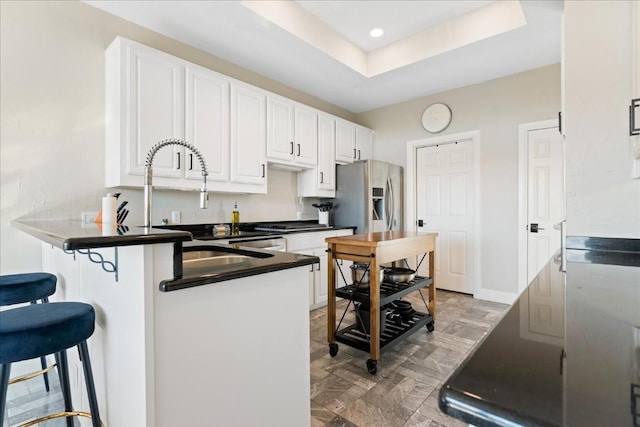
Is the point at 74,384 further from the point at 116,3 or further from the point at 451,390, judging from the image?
the point at 116,3

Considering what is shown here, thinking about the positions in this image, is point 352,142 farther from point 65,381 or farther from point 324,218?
point 65,381

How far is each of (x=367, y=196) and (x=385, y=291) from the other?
1.70 meters

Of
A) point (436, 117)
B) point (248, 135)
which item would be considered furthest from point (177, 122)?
point (436, 117)

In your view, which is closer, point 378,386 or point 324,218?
point 378,386

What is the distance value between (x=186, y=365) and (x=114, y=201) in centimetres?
107

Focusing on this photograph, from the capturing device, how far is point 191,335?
3.31 feet

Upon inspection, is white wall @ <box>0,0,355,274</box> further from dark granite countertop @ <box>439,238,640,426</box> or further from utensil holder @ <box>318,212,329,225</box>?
dark granite countertop @ <box>439,238,640,426</box>

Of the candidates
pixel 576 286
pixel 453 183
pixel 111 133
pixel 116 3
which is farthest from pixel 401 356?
pixel 116 3

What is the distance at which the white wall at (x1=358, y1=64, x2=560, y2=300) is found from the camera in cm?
353

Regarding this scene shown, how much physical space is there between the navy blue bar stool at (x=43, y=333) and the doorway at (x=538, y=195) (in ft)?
13.4

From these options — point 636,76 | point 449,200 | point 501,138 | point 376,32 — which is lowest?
point 449,200

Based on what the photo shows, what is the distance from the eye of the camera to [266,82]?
Result: 147 inches

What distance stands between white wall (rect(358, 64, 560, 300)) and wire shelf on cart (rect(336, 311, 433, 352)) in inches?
62.0

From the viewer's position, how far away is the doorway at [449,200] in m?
4.00
